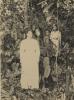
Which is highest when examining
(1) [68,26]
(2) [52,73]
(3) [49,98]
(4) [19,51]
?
(1) [68,26]

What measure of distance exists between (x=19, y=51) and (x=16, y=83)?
0.20 metres

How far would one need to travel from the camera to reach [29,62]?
213 centimetres

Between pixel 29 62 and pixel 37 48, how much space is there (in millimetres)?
98

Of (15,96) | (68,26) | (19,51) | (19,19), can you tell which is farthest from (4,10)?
(15,96)

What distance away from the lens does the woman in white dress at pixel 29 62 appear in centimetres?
213

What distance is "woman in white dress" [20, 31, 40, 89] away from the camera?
83.9 inches

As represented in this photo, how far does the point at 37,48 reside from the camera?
2.13m

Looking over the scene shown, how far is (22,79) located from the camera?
2.14 meters

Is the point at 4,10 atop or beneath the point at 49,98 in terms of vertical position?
atop

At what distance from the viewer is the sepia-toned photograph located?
211 centimetres

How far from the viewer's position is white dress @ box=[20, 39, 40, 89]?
2.13 m

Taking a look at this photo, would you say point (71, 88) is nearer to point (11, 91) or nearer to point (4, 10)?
point (11, 91)

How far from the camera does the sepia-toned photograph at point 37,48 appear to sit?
2.11m

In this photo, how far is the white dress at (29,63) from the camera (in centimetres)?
213
